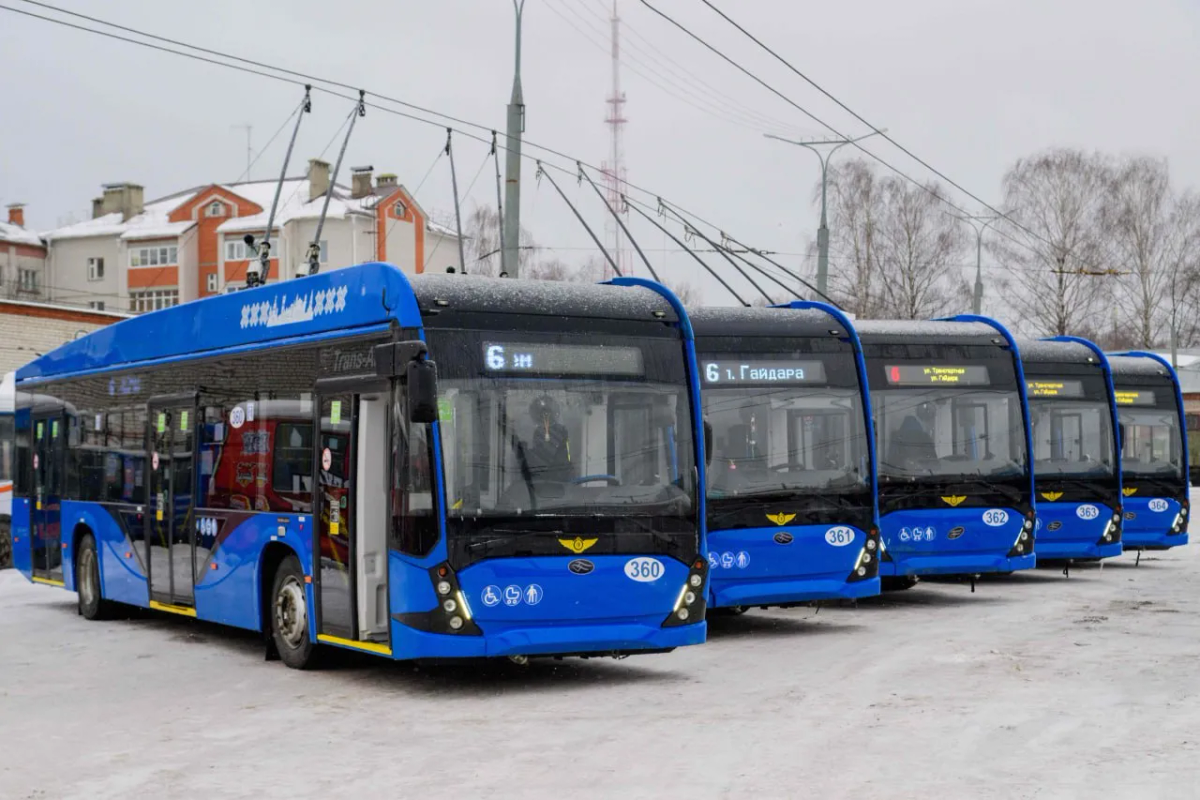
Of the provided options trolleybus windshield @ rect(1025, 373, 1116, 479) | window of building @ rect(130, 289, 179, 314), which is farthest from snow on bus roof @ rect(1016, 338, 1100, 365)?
window of building @ rect(130, 289, 179, 314)

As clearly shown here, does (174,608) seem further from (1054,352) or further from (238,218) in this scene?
(238,218)

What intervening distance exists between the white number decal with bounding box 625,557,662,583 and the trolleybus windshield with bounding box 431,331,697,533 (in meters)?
0.32

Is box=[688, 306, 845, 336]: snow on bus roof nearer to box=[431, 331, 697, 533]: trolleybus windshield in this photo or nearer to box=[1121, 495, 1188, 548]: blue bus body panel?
box=[431, 331, 697, 533]: trolleybus windshield

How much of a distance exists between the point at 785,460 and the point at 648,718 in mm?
5276

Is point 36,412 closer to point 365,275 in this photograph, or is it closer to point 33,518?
point 33,518

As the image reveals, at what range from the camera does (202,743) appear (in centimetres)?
921

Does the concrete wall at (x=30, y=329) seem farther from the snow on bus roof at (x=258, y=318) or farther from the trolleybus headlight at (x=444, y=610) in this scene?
the trolleybus headlight at (x=444, y=610)

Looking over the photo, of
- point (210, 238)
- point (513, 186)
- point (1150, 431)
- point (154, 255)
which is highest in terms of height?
point (210, 238)

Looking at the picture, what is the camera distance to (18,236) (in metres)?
87.6

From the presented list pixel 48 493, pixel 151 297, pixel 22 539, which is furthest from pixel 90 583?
pixel 151 297

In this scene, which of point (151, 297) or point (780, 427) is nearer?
point (780, 427)

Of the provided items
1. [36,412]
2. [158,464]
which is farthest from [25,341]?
[158,464]

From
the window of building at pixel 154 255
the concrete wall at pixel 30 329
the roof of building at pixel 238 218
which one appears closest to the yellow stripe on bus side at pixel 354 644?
the concrete wall at pixel 30 329

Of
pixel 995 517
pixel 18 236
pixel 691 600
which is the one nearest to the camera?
pixel 691 600
